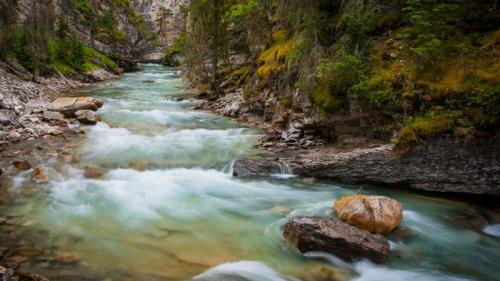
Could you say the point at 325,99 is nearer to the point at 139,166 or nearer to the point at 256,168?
the point at 256,168

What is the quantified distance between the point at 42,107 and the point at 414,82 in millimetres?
13698

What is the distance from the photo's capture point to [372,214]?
6.34 meters

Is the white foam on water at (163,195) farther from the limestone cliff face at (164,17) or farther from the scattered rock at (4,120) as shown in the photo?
the limestone cliff face at (164,17)

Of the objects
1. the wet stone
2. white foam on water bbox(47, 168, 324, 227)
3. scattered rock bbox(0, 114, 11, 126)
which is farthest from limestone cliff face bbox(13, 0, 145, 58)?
the wet stone

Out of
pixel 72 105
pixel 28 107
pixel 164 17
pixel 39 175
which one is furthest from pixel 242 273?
pixel 164 17

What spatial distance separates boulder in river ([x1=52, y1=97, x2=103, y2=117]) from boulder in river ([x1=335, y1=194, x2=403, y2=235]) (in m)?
12.1

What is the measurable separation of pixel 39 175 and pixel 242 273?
5702mm

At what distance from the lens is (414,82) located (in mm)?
8430

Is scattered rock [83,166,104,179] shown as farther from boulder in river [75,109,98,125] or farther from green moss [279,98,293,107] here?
green moss [279,98,293,107]

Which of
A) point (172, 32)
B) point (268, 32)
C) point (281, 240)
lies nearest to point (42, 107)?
point (268, 32)

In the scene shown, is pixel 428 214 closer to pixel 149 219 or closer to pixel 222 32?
pixel 149 219

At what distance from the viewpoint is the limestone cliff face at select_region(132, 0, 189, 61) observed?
61250mm

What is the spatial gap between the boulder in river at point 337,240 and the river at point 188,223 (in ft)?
0.43

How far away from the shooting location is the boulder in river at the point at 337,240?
557cm
